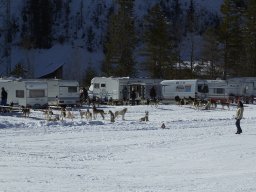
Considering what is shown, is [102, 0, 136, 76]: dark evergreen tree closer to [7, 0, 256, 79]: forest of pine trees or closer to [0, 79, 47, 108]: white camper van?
[7, 0, 256, 79]: forest of pine trees

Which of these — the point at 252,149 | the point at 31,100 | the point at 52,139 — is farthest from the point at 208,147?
the point at 31,100

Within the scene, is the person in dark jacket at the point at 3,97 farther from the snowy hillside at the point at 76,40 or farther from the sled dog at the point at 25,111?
the snowy hillside at the point at 76,40

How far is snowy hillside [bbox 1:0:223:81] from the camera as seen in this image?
7575cm

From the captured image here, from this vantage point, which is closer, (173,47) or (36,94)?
(36,94)

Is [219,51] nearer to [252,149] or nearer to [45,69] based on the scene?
[45,69]

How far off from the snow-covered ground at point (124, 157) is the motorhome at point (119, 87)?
17265 millimetres

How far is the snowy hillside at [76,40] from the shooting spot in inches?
2982

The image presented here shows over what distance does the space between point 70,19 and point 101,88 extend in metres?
50.1

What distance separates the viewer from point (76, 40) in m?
86.2

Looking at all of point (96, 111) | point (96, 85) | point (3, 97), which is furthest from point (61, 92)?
point (96, 111)

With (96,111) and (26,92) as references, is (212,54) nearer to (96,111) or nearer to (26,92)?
(26,92)

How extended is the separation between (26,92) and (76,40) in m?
55.5

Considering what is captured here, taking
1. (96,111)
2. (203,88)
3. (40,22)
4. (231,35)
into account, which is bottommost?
(96,111)

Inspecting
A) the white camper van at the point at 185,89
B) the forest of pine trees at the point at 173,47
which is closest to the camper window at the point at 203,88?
the white camper van at the point at 185,89
